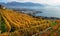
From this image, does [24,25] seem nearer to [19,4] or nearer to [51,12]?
[19,4]

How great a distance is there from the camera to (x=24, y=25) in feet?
14.5

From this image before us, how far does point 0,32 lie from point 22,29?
51 centimetres

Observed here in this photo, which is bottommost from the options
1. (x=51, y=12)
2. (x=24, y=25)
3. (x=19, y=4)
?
(x=24, y=25)

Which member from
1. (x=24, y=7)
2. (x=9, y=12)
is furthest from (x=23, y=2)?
(x=9, y=12)

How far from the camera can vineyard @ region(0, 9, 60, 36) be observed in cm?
435

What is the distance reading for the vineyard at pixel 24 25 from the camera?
14.3ft

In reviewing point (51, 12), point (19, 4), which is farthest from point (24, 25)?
point (51, 12)

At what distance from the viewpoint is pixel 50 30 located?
4523mm

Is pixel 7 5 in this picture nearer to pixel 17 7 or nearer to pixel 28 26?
pixel 17 7

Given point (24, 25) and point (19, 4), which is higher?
point (19, 4)

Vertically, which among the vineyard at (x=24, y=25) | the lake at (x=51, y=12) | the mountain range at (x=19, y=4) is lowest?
the vineyard at (x=24, y=25)

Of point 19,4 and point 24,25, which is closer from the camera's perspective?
point 24,25

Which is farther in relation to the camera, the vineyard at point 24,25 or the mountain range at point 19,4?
the mountain range at point 19,4

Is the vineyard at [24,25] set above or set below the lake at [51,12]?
below
